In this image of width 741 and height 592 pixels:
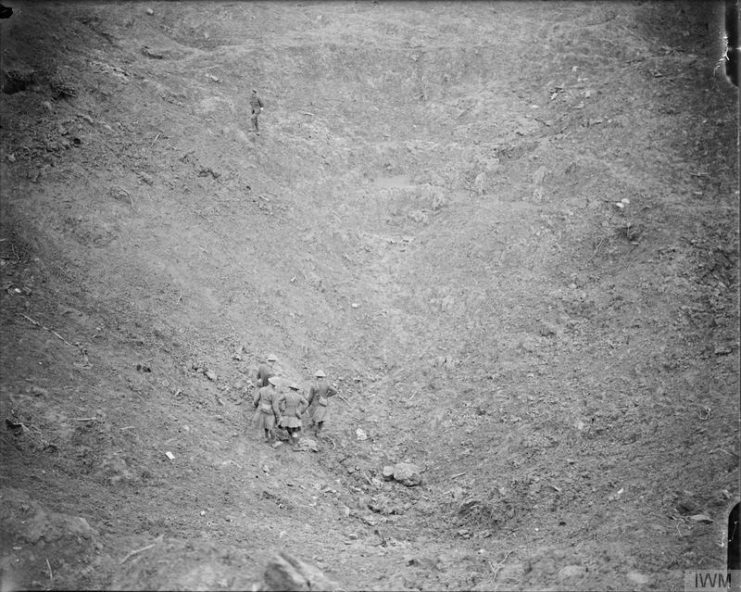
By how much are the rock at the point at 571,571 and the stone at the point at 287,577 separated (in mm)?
3098

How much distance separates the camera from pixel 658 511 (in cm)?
936

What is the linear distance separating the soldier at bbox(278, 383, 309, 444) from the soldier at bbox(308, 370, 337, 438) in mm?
377

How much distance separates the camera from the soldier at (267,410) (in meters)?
11.7

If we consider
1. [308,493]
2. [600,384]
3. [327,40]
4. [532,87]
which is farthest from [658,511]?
[327,40]

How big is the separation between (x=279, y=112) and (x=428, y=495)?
13.6 metres

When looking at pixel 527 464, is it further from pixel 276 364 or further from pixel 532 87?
pixel 532 87

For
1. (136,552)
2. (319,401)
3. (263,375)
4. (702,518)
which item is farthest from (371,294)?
(136,552)

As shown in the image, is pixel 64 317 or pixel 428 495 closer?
pixel 428 495

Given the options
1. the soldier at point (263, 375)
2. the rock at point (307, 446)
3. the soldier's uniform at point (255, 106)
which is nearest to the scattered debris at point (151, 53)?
the soldier's uniform at point (255, 106)

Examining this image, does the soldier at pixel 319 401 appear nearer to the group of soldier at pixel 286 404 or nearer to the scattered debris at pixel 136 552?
the group of soldier at pixel 286 404

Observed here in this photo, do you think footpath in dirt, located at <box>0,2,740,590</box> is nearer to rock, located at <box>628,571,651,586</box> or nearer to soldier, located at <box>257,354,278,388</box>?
rock, located at <box>628,571,651,586</box>

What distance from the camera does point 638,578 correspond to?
823 centimetres

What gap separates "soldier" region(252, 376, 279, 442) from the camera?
11.7 m

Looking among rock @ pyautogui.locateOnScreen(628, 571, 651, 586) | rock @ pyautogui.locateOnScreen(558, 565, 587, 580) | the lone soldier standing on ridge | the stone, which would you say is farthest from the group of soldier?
the lone soldier standing on ridge
